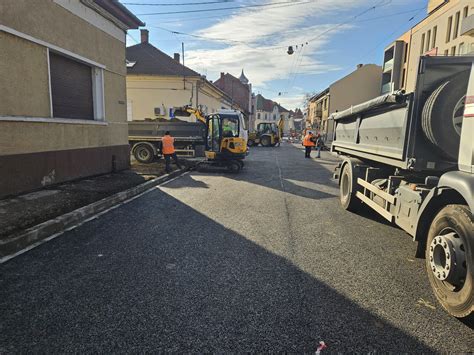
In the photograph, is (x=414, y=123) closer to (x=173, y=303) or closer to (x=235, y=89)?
(x=173, y=303)

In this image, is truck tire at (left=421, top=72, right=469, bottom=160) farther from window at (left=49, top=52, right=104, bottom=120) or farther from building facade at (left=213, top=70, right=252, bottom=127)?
building facade at (left=213, top=70, right=252, bottom=127)

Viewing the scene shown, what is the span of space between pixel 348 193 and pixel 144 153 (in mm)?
10861

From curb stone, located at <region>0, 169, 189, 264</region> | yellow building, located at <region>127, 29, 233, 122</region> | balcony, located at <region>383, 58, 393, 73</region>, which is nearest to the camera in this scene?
curb stone, located at <region>0, 169, 189, 264</region>

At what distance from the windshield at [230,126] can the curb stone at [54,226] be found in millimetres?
6252

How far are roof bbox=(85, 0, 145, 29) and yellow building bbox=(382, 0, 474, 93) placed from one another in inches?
550

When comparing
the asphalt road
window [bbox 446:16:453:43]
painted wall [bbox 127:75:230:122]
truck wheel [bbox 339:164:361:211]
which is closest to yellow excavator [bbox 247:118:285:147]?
painted wall [bbox 127:75:230:122]

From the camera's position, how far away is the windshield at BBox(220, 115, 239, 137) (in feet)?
44.5

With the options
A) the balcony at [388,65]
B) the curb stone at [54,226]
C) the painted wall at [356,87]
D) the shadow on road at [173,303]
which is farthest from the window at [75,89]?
the painted wall at [356,87]

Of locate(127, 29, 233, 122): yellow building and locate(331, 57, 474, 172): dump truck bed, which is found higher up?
locate(127, 29, 233, 122): yellow building

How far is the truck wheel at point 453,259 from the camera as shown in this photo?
2.83 metres

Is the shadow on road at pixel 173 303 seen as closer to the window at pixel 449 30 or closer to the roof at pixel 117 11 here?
the roof at pixel 117 11

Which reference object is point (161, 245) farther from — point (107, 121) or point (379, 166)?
point (107, 121)

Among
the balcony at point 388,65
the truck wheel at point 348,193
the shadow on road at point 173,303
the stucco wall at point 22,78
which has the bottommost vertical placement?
the shadow on road at point 173,303

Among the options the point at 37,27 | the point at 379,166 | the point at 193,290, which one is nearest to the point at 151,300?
the point at 193,290
